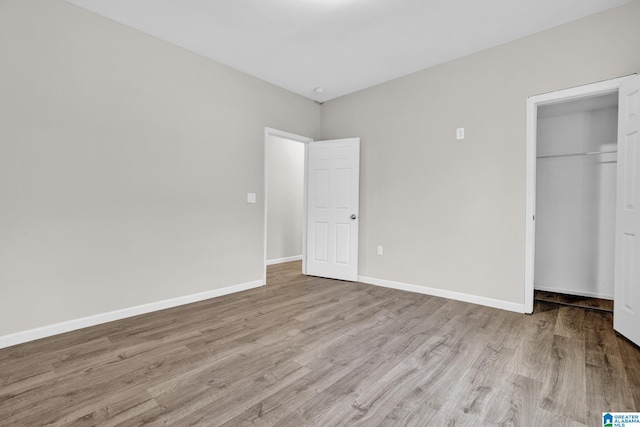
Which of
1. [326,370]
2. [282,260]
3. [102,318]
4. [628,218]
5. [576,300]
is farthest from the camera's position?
[282,260]

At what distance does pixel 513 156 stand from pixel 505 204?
502 millimetres

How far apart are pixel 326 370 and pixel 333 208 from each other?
2.80 metres

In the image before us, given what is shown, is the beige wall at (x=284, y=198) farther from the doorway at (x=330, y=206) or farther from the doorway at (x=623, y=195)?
the doorway at (x=623, y=195)

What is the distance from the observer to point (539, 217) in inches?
162

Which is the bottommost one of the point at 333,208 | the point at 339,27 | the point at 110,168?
the point at 333,208

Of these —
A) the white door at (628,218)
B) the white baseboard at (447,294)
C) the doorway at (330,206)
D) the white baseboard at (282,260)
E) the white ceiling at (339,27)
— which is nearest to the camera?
the white door at (628,218)

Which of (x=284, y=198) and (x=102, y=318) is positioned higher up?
(x=284, y=198)

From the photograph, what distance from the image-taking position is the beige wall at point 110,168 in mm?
2363

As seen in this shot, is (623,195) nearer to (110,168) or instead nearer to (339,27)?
(339,27)

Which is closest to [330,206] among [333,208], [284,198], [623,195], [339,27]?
[333,208]

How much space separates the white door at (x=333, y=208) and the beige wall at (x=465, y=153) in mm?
158

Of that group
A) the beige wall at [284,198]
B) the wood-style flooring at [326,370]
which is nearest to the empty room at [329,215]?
the wood-style flooring at [326,370]

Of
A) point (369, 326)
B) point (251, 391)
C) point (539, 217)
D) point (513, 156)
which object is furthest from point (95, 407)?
point (539, 217)

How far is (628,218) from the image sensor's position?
8.12 ft
